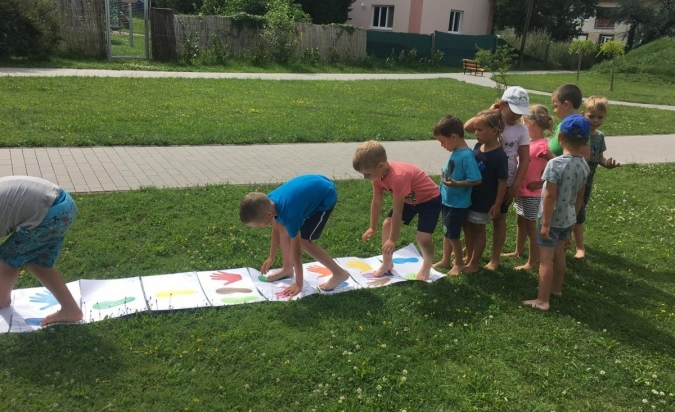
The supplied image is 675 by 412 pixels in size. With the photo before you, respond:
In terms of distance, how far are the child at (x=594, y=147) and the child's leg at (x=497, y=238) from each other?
37.0 inches

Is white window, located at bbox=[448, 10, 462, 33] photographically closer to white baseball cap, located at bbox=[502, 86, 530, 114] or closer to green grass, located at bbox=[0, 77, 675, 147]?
green grass, located at bbox=[0, 77, 675, 147]

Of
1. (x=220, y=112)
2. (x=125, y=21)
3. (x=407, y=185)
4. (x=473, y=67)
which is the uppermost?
(x=125, y=21)

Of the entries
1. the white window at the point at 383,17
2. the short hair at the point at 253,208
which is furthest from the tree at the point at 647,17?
the short hair at the point at 253,208

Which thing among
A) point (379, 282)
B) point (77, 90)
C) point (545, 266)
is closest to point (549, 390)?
point (545, 266)

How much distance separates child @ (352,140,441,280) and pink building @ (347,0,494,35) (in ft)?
110

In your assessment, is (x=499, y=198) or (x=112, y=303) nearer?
(x=112, y=303)

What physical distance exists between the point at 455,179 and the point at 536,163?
0.88 m

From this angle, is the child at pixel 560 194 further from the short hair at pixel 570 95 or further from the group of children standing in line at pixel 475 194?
the short hair at pixel 570 95

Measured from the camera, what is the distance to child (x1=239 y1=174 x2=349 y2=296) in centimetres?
392

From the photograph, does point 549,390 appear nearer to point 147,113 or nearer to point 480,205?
point 480,205

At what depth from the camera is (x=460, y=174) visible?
181 inches

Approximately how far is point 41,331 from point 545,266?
12.3 feet

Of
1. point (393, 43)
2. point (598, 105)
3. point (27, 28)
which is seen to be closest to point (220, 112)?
point (598, 105)

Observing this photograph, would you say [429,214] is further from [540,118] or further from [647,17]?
[647,17]
